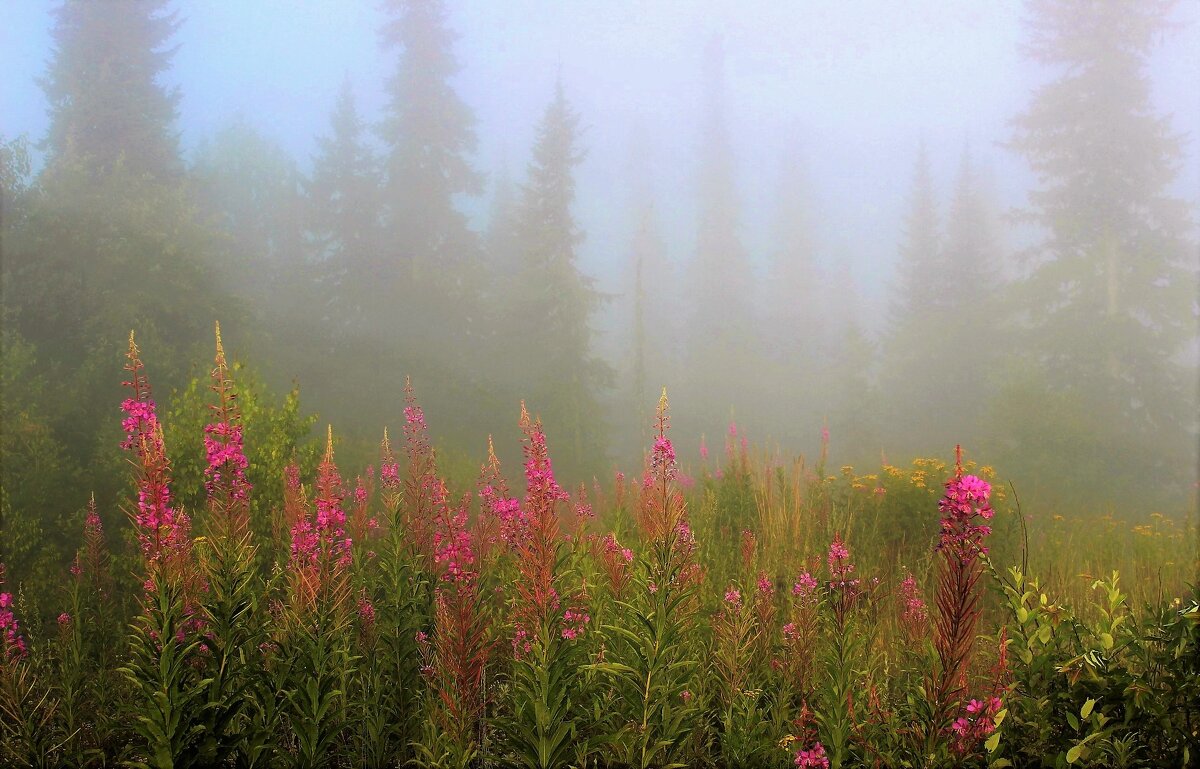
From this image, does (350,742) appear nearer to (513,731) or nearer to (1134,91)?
(513,731)

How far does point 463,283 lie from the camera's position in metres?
26.9

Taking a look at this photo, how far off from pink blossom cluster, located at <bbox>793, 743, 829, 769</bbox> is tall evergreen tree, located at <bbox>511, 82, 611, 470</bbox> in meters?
20.6

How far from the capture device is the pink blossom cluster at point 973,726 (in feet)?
8.50

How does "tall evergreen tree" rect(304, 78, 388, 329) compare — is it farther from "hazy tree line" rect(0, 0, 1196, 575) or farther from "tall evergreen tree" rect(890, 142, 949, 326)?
"tall evergreen tree" rect(890, 142, 949, 326)

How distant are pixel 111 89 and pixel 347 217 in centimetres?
909

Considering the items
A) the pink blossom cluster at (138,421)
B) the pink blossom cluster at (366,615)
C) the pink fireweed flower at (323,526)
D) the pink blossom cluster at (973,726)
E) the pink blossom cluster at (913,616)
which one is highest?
the pink blossom cluster at (138,421)

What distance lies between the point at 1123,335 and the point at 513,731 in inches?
992

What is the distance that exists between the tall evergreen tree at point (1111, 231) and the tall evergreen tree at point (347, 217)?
25.3 metres

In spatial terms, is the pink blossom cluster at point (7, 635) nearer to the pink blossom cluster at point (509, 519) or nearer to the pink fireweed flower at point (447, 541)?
the pink fireweed flower at point (447, 541)

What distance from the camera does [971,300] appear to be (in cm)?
2984

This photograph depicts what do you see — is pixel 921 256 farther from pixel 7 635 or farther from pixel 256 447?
pixel 7 635

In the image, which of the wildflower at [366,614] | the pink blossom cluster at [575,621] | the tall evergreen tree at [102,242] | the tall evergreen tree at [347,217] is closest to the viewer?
the pink blossom cluster at [575,621]

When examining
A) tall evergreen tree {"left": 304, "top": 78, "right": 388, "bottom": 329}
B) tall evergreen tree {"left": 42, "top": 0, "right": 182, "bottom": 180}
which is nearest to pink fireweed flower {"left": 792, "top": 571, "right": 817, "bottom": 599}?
tall evergreen tree {"left": 42, "top": 0, "right": 182, "bottom": 180}

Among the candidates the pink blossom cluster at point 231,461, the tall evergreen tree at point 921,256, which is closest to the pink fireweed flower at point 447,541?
the pink blossom cluster at point 231,461
